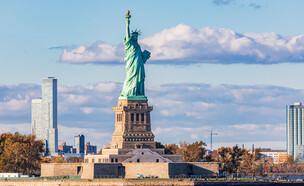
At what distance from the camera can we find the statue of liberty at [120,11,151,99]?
165875mm

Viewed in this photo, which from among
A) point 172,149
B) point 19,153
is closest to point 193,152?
point 172,149

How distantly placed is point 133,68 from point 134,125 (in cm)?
1029

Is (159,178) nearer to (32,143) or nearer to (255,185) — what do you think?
(255,185)

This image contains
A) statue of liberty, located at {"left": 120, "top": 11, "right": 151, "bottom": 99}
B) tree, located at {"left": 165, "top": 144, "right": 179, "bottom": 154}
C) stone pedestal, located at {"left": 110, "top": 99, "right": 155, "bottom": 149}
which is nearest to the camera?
→ stone pedestal, located at {"left": 110, "top": 99, "right": 155, "bottom": 149}

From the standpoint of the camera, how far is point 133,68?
546 ft

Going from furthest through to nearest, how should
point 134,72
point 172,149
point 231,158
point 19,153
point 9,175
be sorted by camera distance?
point 172,149
point 19,153
point 231,158
point 9,175
point 134,72

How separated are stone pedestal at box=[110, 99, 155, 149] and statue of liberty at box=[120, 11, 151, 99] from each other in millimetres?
1684

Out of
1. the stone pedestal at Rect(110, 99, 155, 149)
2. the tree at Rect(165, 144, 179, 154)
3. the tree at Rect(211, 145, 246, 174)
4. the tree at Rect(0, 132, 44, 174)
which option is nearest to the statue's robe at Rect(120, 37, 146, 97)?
the stone pedestal at Rect(110, 99, 155, 149)

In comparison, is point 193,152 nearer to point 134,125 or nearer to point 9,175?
point 134,125

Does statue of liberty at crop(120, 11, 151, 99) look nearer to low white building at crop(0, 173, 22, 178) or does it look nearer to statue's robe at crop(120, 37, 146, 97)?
statue's robe at crop(120, 37, 146, 97)

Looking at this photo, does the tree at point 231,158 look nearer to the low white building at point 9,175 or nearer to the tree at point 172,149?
the tree at point 172,149

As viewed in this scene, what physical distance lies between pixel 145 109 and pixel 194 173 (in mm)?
16228

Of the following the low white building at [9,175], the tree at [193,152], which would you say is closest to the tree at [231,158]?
the tree at [193,152]

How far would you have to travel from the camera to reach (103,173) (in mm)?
151125
